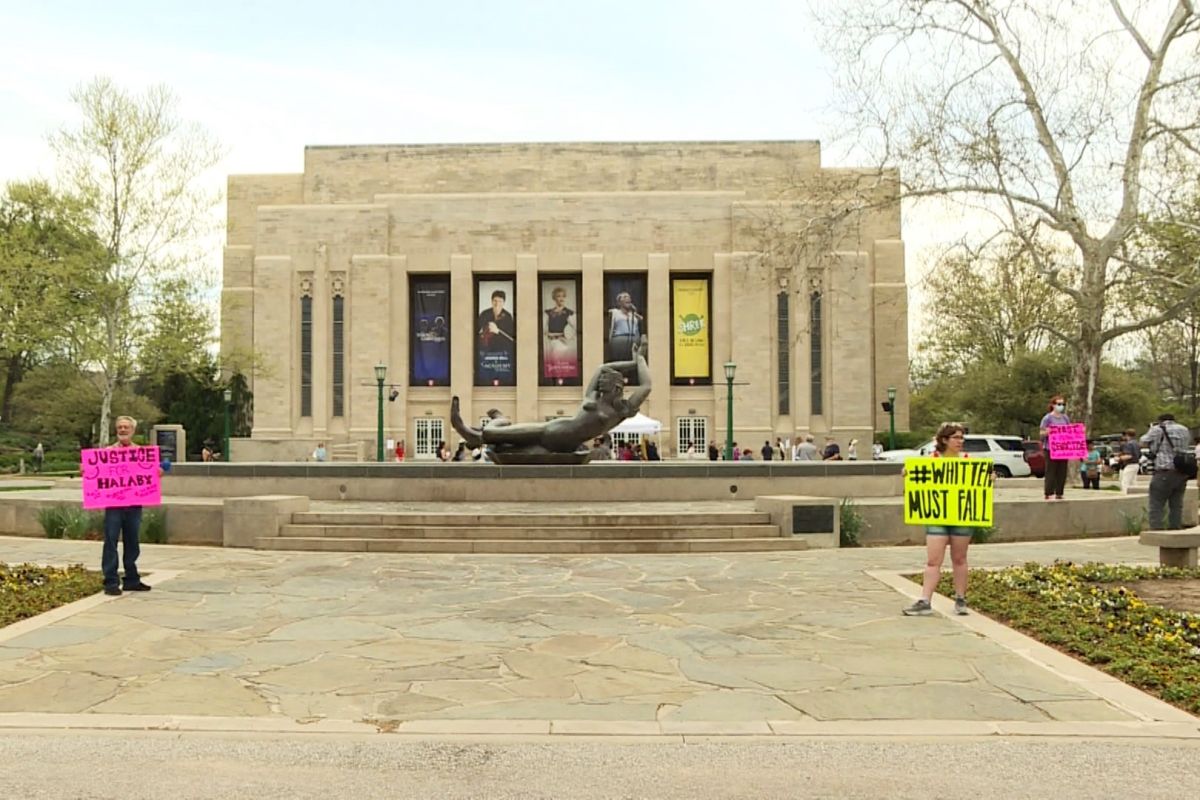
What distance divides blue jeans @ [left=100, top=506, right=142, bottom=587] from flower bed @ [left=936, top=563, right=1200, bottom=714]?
307 inches

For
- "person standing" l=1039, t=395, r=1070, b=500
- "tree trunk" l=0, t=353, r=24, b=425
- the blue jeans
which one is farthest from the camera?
"tree trunk" l=0, t=353, r=24, b=425

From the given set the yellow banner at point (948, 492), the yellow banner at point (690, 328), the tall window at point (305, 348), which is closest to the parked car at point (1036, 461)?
the yellow banner at point (690, 328)

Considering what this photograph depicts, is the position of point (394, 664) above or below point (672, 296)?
below

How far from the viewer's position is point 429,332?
5425 cm

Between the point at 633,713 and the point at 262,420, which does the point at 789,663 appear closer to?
the point at 633,713

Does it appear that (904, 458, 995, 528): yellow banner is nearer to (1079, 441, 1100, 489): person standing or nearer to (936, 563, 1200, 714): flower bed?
(936, 563, 1200, 714): flower bed

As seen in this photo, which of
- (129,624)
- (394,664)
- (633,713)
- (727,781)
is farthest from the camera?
(129,624)

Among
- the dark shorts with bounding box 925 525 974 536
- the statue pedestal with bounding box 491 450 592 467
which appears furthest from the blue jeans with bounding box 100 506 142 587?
the statue pedestal with bounding box 491 450 592 467

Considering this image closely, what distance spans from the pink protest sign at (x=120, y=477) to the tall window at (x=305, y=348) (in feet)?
147

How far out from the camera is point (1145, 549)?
13539mm

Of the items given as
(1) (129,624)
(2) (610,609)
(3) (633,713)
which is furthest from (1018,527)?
(1) (129,624)

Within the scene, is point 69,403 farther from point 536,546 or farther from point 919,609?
point 919,609

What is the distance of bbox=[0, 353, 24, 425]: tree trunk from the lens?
5728 cm

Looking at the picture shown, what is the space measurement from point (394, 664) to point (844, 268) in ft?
160
